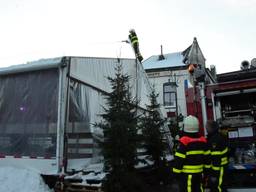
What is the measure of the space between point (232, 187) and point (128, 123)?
2.60m

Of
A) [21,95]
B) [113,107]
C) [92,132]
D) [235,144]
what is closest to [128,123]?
[113,107]

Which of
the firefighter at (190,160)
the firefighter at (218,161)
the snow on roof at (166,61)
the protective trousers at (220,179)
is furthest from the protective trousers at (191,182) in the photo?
the snow on roof at (166,61)

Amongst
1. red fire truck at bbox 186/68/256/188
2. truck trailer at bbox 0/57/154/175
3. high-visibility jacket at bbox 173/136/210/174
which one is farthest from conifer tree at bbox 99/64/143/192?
high-visibility jacket at bbox 173/136/210/174

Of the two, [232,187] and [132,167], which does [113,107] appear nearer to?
[132,167]

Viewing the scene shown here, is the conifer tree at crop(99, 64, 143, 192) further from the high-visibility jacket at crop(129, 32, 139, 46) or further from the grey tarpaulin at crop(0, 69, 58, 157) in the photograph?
the high-visibility jacket at crop(129, 32, 139, 46)

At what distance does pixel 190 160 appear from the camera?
4.89m

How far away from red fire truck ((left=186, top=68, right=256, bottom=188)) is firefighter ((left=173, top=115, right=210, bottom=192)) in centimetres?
266

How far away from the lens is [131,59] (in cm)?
1113

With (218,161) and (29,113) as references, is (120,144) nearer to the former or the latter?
(218,161)

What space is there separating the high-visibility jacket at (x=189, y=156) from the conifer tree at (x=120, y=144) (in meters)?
2.75

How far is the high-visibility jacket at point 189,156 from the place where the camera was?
4.88 meters

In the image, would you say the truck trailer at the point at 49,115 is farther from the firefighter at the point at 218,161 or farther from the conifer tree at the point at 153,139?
the firefighter at the point at 218,161

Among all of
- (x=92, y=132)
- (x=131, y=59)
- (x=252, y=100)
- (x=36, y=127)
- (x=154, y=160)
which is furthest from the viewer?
(x=131, y=59)

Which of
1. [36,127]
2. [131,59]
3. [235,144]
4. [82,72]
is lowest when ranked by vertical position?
[235,144]
